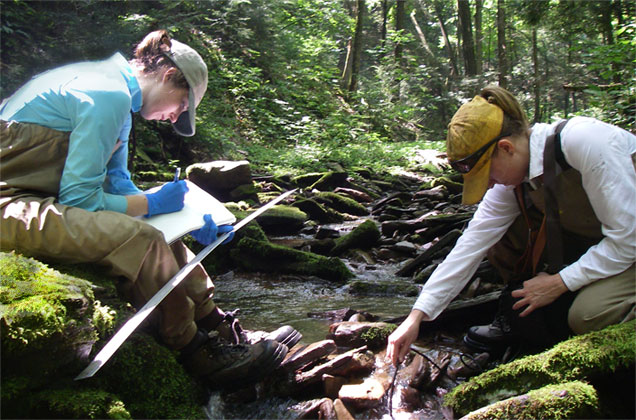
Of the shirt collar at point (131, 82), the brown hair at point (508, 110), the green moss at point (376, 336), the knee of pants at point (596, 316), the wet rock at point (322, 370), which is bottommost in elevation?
the green moss at point (376, 336)

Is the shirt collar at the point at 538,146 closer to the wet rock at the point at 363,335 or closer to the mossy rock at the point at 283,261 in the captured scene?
the wet rock at the point at 363,335

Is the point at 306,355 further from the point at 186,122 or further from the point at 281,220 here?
the point at 281,220

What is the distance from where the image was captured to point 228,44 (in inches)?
750

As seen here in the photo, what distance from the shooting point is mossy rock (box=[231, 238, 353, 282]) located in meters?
6.00

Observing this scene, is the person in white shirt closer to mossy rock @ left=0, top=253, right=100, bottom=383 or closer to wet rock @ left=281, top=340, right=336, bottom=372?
wet rock @ left=281, top=340, right=336, bottom=372

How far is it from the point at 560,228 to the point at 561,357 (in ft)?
2.23

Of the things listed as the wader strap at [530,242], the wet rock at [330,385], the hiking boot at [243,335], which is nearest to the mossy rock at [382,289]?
the hiking boot at [243,335]

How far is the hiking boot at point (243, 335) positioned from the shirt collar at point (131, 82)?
146cm

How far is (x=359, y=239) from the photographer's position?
281 inches

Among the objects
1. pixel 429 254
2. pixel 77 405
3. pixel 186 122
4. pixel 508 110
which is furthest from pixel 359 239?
pixel 77 405

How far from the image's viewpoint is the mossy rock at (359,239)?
707 centimetres

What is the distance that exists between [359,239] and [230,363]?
4.41 meters

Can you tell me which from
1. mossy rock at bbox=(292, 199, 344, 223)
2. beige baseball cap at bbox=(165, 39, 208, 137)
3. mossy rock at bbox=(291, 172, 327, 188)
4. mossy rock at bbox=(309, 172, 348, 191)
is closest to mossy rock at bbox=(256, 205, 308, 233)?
mossy rock at bbox=(292, 199, 344, 223)

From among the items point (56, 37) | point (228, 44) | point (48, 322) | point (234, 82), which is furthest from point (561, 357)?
point (228, 44)
